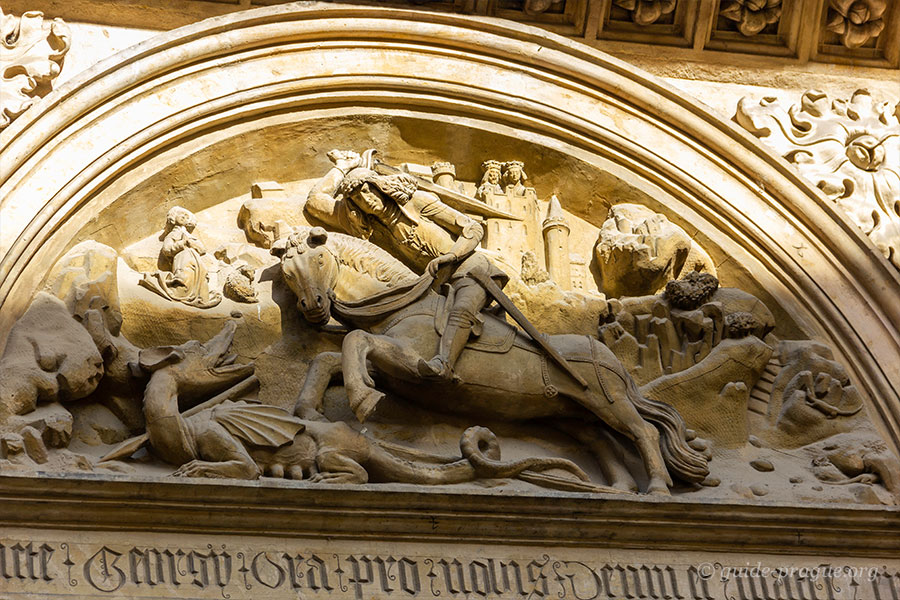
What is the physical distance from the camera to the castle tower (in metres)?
7.31

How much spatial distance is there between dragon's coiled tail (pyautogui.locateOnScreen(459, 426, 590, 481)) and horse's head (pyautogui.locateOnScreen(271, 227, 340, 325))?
0.83 m

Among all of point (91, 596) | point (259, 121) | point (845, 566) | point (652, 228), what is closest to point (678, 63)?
point (652, 228)

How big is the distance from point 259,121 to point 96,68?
30.7 inches

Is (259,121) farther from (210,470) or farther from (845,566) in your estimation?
(845,566)

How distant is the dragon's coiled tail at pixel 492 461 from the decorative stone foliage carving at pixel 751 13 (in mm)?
2693

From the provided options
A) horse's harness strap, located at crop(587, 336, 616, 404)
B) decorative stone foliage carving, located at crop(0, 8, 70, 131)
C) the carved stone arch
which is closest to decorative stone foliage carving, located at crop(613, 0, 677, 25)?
the carved stone arch

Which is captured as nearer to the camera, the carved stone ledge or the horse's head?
the carved stone ledge

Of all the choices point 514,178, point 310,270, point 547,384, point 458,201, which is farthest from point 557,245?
point 310,270

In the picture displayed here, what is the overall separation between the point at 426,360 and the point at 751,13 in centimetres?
277

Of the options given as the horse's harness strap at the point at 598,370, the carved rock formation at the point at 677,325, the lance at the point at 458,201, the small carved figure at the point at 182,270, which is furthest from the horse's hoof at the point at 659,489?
the small carved figure at the point at 182,270

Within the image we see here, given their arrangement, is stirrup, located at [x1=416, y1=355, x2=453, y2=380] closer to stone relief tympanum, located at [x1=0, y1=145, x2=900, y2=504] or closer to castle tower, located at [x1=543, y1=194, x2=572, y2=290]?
stone relief tympanum, located at [x1=0, y1=145, x2=900, y2=504]

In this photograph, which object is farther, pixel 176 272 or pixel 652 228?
pixel 652 228

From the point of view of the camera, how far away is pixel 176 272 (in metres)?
6.79

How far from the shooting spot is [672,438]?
6.68 m
